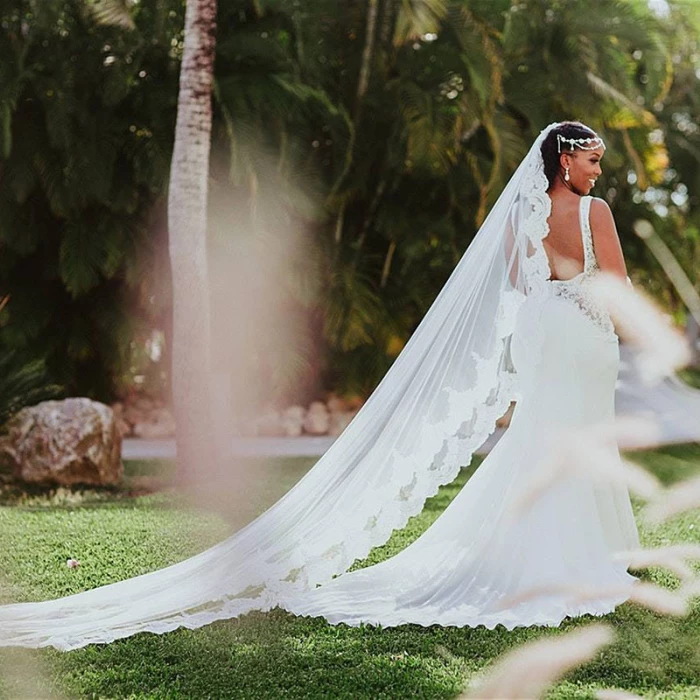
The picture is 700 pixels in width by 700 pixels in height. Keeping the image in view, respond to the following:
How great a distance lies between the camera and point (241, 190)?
10.9 m

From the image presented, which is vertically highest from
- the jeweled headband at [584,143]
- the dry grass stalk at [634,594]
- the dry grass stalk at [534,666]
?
the jeweled headband at [584,143]

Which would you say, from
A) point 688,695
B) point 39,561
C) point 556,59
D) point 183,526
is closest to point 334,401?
point 556,59

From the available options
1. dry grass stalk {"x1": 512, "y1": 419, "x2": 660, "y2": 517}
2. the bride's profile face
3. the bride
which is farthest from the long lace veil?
dry grass stalk {"x1": 512, "y1": 419, "x2": 660, "y2": 517}

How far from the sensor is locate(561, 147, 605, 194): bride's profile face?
4809 mm

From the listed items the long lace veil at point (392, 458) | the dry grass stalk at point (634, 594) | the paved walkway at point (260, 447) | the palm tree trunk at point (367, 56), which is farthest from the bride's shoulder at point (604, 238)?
the palm tree trunk at point (367, 56)

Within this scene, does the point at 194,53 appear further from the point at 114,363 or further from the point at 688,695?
the point at 688,695

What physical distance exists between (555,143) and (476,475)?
1.57 meters

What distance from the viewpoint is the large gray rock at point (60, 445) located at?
8250mm

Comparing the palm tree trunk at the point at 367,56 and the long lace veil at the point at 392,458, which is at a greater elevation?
the palm tree trunk at the point at 367,56

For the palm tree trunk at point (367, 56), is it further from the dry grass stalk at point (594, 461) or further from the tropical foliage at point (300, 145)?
the dry grass stalk at point (594, 461)

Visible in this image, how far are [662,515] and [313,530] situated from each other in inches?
150

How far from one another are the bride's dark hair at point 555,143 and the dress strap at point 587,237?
211 millimetres

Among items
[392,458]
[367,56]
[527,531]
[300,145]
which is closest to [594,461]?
[392,458]

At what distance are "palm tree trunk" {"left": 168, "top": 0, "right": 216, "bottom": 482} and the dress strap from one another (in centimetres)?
431
